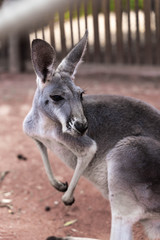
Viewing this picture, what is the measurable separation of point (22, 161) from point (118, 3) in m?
4.33

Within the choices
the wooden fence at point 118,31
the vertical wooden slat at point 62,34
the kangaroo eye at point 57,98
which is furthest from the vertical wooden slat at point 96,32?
the kangaroo eye at point 57,98

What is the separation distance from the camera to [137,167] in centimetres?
240

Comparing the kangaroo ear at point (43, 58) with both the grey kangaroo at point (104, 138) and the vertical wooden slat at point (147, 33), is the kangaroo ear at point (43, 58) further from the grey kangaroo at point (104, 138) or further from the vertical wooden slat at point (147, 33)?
the vertical wooden slat at point (147, 33)

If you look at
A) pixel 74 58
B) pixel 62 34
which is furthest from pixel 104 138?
pixel 62 34

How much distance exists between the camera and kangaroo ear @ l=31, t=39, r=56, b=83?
239 cm

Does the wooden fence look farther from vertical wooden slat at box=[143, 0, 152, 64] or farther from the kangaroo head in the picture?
the kangaroo head

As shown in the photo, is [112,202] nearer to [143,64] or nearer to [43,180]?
[43,180]

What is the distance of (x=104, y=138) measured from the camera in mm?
2707

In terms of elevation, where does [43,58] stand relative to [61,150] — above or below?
above

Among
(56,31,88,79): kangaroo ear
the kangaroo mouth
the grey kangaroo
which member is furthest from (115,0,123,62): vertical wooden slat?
the kangaroo mouth

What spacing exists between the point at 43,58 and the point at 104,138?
70 centimetres

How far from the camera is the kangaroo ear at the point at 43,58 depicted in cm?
239

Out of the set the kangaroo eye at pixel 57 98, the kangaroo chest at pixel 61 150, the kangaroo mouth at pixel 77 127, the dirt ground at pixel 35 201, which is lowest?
the dirt ground at pixel 35 201

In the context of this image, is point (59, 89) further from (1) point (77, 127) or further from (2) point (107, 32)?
(2) point (107, 32)
